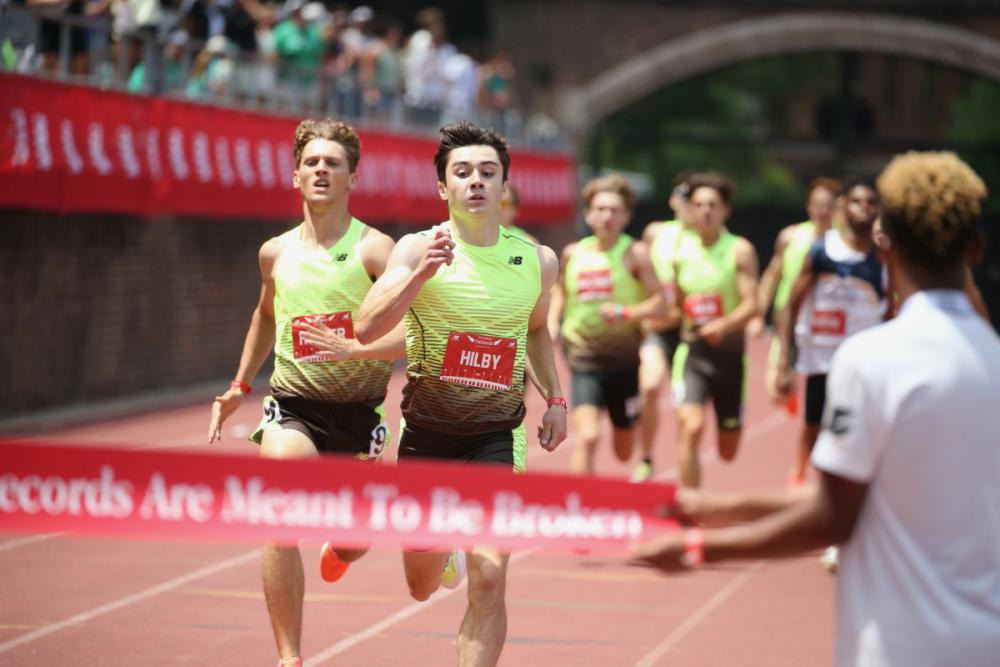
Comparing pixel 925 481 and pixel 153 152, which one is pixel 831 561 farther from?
pixel 153 152

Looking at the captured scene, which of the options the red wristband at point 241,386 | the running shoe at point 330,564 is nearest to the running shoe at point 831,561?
the running shoe at point 330,564

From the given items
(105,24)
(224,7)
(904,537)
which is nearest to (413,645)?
(904,537)

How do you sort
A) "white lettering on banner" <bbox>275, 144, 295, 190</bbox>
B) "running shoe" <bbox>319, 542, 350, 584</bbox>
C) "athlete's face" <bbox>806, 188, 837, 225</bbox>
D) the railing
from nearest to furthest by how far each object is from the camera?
"running shoe" <bbox>319, 542, 350, 584</bbox>, "athlete's face" <bbox>806, 188, 837, 225</bbox>, the railing, "white lettering on banner" <bbox>275, 144, 295, 190</bbox>

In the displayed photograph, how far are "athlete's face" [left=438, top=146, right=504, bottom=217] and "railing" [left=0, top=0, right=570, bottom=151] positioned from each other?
9360mm

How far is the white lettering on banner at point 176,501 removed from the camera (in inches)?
175

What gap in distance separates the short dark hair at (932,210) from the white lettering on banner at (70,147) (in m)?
13.1

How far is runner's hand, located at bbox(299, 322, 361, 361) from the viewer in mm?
6539

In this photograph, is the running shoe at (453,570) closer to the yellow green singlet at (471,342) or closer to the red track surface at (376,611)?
the yellow green singlet at (471,342)

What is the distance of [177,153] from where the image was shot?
18.1m

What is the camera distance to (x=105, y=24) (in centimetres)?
1684

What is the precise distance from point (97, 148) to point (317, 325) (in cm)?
1021

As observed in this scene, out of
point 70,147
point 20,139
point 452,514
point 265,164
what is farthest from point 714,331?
point 265,164

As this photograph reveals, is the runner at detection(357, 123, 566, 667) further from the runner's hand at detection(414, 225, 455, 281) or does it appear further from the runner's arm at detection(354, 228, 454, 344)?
the runner's hand at detection(414, 225, 455, 281)

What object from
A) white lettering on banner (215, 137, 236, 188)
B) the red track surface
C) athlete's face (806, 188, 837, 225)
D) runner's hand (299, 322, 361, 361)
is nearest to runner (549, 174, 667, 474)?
the red track surface
